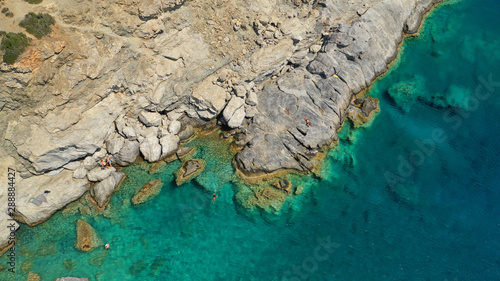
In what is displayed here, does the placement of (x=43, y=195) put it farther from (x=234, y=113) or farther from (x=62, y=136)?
(x=234, y=113)

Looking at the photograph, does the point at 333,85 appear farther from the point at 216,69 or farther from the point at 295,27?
the point at 216,69

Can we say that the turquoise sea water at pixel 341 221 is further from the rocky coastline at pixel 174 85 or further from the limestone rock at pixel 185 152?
the rocky coastline at pixel 174 85

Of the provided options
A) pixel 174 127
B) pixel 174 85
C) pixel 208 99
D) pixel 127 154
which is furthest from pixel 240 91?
pixel 127 154

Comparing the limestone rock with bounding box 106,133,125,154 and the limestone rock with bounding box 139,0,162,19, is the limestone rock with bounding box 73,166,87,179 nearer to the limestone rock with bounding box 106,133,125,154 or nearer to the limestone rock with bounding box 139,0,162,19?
the limestone rock with bounding box 106,133,125,154

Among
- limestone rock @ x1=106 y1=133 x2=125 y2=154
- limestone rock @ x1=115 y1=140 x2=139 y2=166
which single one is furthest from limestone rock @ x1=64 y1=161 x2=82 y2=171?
limestone rock @ x1=115 y1=140 x2=139 y2=166

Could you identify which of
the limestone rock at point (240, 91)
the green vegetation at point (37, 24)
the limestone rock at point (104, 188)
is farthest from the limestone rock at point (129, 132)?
the limestone rock at point (240, 91)
